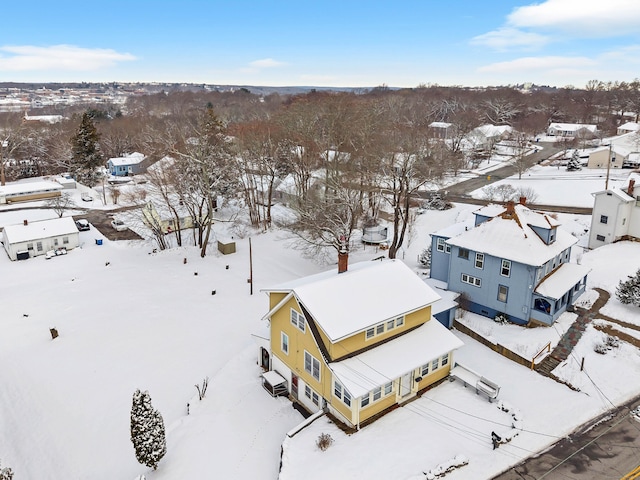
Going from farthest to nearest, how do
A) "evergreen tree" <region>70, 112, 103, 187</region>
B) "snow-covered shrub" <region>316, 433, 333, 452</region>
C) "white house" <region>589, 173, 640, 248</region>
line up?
"evergreen tree" <region>70, 112, 103, 187</region> → "white house" <region>589, 173, 640, 248</region> → "snow-covered shrub" <region>316, 433, 333, 452</region>

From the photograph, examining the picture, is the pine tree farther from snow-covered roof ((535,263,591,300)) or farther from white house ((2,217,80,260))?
white house ((2,217,80,260))

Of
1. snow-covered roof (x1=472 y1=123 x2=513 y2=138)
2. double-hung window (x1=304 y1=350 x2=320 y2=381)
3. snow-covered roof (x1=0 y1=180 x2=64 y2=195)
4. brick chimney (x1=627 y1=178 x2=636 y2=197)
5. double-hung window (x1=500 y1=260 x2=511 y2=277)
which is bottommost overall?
double-hung window (x1=304 y1=350 x2=320 y2=381)

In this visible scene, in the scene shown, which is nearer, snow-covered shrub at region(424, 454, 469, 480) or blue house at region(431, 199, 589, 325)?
snow-covered shrub at region(424, 454, 469, 480)

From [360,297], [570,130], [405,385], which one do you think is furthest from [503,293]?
[570,130]

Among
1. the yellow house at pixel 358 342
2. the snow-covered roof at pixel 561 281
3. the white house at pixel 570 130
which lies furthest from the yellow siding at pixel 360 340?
the white house at pixel 570 130

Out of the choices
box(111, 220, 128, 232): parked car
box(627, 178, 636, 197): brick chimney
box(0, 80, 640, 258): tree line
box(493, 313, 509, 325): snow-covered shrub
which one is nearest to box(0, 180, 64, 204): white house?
box(0, 80, 640, 258): tree line

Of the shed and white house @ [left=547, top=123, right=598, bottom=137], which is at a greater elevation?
white house @ [left=547, top=123, right=598, bottom=137]

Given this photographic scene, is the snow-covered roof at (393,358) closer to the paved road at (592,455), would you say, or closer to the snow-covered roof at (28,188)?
the paved road at (592,455)

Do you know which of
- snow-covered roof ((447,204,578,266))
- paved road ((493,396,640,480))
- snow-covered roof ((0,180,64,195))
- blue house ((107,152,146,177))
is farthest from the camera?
blue house ((107,152,146,177))
